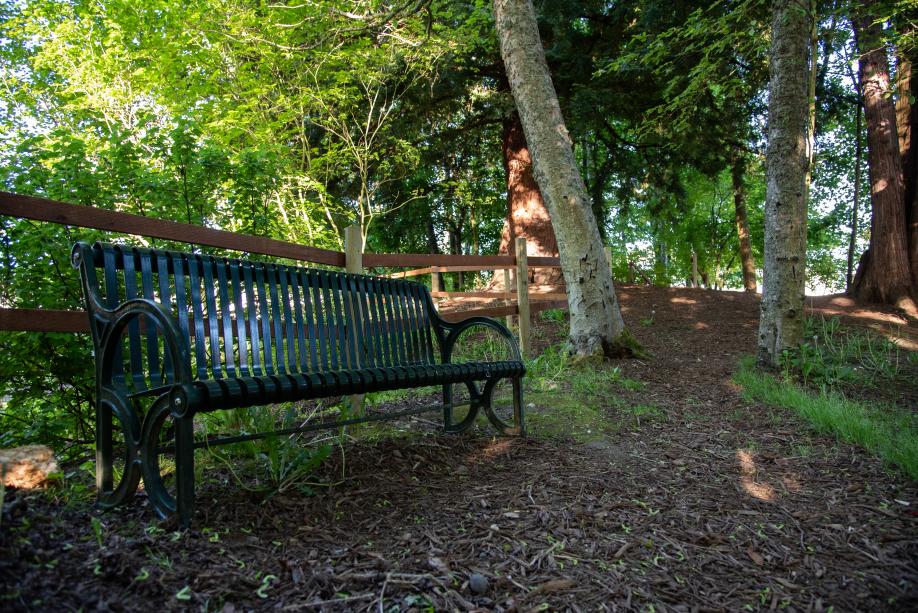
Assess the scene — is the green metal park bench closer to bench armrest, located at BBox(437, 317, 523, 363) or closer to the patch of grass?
bench armrest, located at BBox(437, 317, 523, 363)

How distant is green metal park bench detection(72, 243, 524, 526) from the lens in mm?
1853

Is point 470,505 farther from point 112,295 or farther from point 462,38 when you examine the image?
point 462,38

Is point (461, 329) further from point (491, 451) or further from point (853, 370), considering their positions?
point (853, 370)

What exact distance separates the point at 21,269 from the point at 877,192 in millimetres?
10376

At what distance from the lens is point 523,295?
234 inches

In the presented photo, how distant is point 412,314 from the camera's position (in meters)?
3.32

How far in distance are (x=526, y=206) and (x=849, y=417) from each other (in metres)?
7.20

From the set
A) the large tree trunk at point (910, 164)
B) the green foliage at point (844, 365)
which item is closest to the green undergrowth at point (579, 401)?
the green foliage at point (844, 365)

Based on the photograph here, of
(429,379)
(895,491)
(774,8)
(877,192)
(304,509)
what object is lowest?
A: (895,491)

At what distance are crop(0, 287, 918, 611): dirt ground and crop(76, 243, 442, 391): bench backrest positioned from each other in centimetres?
52

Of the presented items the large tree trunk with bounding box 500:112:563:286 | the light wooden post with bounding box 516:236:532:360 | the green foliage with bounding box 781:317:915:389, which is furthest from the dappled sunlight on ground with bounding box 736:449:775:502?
the large tree trunk with bounding box 500:112:563:286

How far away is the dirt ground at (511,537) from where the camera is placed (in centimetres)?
157

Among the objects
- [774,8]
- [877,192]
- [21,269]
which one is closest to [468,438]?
[21,269]

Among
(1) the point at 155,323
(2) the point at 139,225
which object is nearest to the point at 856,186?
(2) the point at 139,225
